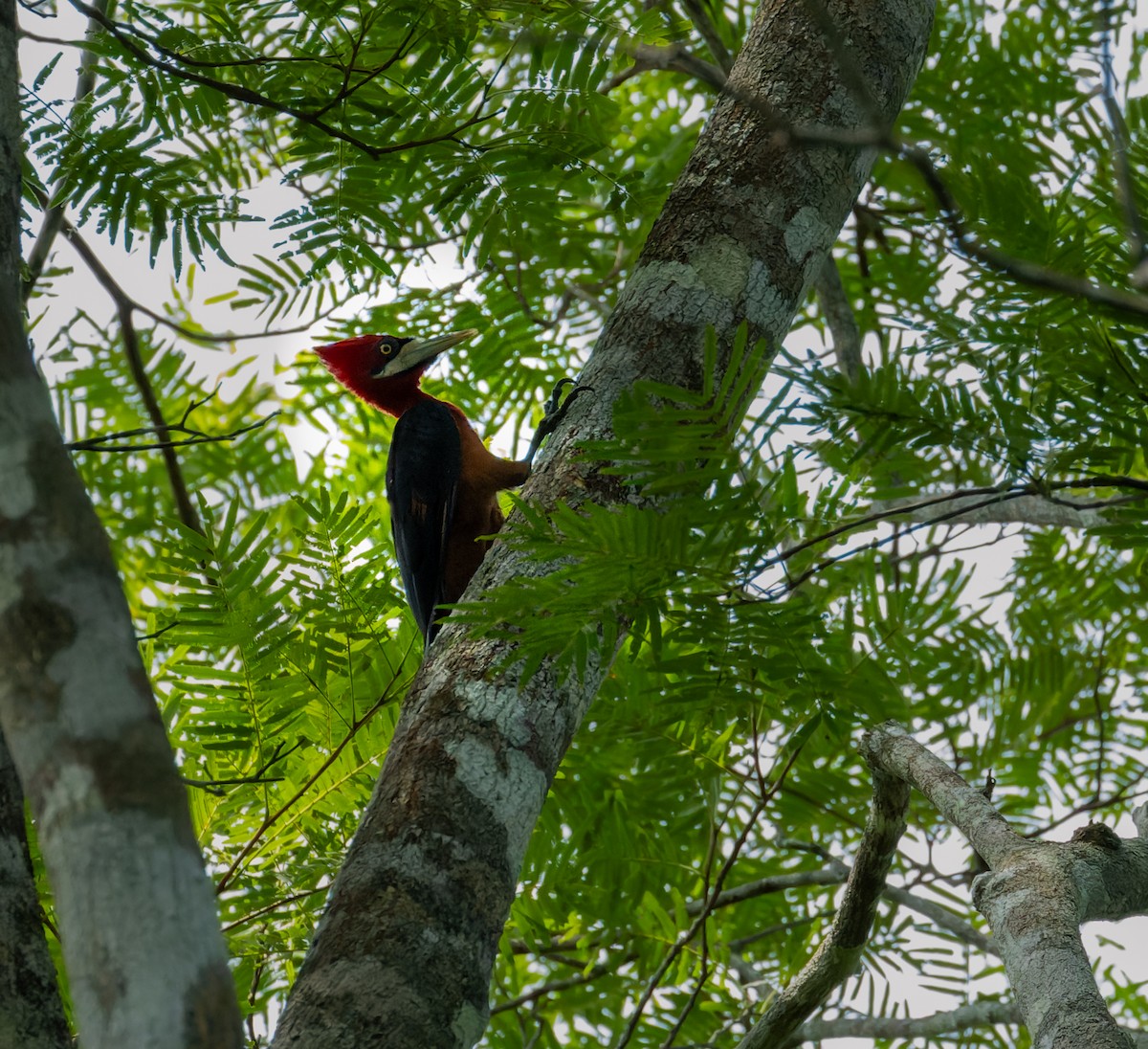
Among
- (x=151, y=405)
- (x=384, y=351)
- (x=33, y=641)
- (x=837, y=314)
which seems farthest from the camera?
(x=384, y=351)

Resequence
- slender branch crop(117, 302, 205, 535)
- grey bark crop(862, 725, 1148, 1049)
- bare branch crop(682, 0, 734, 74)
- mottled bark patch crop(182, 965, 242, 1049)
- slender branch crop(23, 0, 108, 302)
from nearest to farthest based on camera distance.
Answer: mottled bark patch crop(182, 965, 242, 1049) < grey bark crop(862, 725, 1148, 1049) < slender branch crop(23, 0, 108, 302) < bare branch crop(682, 0, 734, 74) < slender branch crop(117, 302, 205, 535)

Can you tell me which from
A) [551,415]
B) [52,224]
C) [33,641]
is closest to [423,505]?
[551,415]

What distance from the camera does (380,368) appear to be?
4.60 metres

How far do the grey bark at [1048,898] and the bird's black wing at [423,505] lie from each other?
2073 mm

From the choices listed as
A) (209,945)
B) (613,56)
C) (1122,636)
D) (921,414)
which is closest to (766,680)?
(921,414)

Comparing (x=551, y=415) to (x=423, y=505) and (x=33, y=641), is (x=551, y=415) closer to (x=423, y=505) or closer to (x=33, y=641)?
(x=423, y=505)

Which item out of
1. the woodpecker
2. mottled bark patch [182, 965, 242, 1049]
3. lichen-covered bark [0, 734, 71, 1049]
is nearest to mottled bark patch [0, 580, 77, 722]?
mottled bark patch [182, 965, 242, 1049]

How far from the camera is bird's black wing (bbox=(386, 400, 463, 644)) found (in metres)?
3.91

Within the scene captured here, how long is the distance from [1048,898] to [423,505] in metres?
2.55

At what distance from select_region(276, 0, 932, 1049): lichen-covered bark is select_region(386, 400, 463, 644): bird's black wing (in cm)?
184

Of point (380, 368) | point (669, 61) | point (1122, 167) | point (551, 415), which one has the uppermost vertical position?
point (380, 368)

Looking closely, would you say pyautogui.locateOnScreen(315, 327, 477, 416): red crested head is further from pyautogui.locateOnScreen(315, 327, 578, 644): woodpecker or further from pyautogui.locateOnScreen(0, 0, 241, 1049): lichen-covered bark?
pyautogui.locateOnScreen(0, 0, 241, 1049): lichen-covered bark

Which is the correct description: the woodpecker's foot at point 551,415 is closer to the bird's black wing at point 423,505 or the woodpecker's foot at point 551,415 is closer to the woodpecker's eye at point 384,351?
the bird's black wing at point 423,505

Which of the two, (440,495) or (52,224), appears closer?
(52,224)
